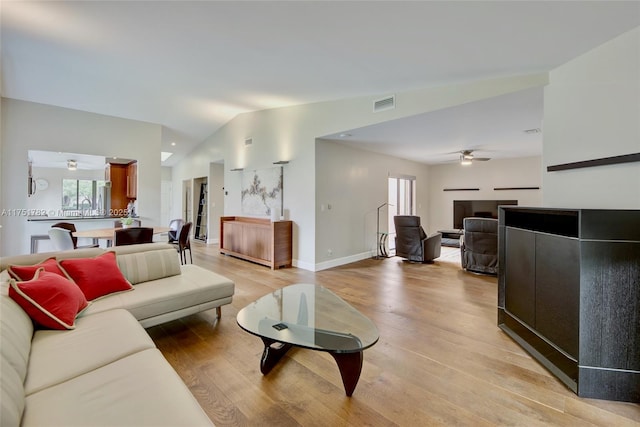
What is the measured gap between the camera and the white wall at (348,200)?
536 centimetres

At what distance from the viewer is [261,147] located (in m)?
6.34

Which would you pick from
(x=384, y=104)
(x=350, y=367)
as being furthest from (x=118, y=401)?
(x=384, y=104)

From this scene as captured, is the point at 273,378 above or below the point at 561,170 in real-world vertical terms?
below

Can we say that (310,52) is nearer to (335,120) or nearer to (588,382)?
(335,120)

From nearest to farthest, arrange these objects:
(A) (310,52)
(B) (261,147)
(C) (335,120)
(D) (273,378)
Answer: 1. (D) (273,378)
2. (A) (310,52)
3. (C) (335,120)
4. (B) (261,147)

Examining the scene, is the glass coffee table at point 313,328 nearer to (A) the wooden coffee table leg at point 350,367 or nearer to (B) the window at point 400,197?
(A) the wooden coffee table leg at point 350,367

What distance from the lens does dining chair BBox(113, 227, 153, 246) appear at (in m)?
3.89

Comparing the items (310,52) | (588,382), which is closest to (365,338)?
(588,382)

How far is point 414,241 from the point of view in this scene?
19.1 ft

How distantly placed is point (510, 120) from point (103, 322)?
17.2ft

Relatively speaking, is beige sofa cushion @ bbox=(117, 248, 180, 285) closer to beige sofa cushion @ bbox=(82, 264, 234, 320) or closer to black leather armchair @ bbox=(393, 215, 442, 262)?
beige sofa cushion @ bbox=(82, 264, 234, 320)

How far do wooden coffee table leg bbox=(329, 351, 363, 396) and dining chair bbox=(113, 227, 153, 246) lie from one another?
3.51m

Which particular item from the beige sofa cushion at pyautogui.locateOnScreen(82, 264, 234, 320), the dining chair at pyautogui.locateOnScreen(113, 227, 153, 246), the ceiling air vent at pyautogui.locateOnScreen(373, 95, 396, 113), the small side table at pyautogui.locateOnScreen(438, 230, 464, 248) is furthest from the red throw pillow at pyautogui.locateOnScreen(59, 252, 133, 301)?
the small side table at pyautogui.locateOnScreen(438, 230, 464, 248)

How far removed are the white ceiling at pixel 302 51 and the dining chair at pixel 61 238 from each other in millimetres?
2404
